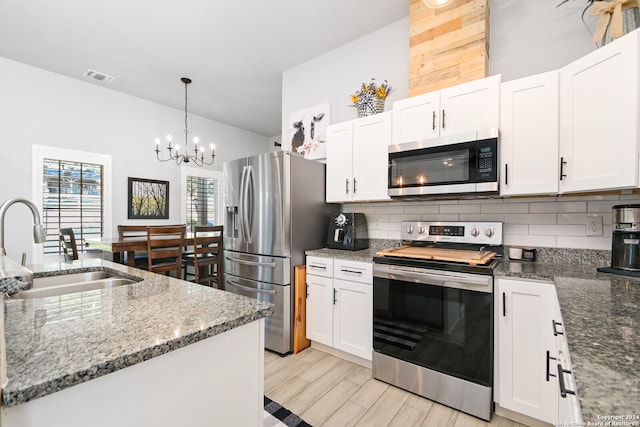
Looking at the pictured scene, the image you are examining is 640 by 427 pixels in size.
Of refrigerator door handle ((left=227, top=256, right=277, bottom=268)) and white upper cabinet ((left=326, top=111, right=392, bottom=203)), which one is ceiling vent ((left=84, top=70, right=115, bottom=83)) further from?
white upper cabinet ((left=326, top=111, right=392, bottom=203))

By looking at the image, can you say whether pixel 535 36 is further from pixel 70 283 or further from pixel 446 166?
pixel 70 283

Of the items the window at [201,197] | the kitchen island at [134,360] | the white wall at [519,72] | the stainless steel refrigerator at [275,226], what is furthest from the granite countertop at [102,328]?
the window at [201,197]

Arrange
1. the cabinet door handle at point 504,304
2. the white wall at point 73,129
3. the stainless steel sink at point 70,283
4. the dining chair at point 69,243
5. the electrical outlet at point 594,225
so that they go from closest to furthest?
the stainless steel sink at point 70,283 < the cabinet door handle at point 504,304 < the electrical outlet at point 594,225 < the dining chair at point 69,243 < the white wall at point 73,129

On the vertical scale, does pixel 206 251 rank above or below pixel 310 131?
below

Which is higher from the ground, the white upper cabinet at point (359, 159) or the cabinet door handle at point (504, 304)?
the white upper cabinet at point (359, 159)

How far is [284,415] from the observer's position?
179 centimetres

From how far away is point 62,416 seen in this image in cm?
58

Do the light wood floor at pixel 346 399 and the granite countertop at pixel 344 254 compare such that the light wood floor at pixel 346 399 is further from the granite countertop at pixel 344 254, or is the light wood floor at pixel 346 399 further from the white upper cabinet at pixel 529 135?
the white upper cabinet at pixel 529 135

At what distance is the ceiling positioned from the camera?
102 inches

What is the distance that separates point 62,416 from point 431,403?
198 cm

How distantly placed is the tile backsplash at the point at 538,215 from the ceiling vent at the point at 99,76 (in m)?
4.10

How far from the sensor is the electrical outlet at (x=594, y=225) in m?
1.88

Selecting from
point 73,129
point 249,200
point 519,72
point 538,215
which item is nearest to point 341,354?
point 249,200

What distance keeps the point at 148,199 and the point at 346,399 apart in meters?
4.14
